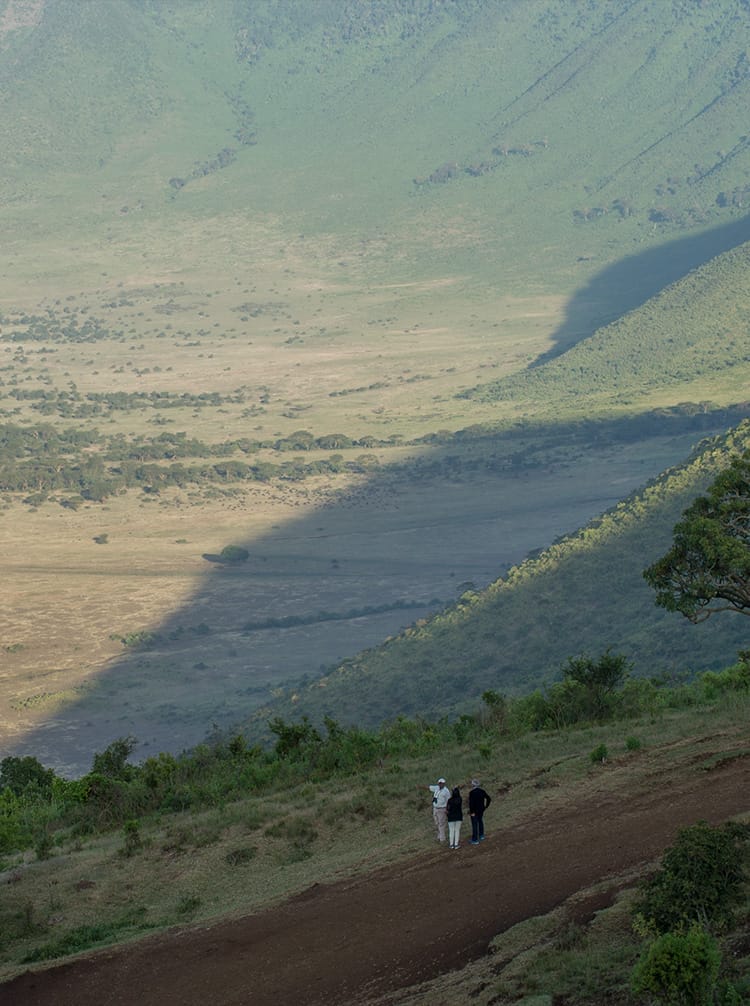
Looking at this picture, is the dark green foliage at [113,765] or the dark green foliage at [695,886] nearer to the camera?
the dark green foliage at [695,886]

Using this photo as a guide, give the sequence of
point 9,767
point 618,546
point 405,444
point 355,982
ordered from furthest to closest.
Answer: point 405,444, point 618,546, point 9,767, point 355,982

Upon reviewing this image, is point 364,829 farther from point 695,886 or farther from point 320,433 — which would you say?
point 320,433

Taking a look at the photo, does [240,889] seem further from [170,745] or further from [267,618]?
[267,618]

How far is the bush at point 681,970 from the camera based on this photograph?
1442cm

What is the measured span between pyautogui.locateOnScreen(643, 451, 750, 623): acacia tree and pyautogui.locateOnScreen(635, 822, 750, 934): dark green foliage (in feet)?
26.7

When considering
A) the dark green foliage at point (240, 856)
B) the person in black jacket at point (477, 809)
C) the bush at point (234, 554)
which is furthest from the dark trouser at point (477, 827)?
the bush at point (234, 554)

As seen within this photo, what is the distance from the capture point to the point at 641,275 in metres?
174

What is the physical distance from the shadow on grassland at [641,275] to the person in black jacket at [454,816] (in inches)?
4926

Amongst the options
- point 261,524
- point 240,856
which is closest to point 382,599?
point 261,524

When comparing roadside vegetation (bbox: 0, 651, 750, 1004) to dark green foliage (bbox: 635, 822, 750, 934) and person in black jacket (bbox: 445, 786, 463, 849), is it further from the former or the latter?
person in black jacket (bbox: 445, 786, 463, 849)

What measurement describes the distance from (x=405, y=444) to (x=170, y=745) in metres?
58.1

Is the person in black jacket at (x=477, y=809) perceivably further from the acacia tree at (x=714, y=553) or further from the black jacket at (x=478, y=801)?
the acacia tree at (x=714, y=553)

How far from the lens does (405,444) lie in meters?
111

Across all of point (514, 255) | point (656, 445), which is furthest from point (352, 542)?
point (514, 255)
